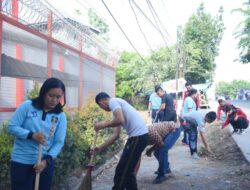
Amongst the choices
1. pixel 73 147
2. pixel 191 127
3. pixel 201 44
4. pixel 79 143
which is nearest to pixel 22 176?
pixel 73 147

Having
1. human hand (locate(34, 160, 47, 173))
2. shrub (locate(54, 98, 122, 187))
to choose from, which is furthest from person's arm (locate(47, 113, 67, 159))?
shrub (locate(54, 98, 122, 187))

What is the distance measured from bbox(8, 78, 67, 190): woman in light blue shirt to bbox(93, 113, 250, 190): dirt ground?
10.8 feet

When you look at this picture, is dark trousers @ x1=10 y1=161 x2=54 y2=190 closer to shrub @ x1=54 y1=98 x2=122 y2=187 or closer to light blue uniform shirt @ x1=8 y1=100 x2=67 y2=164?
light blue uniform shirt @ x1=8 y1=100 x2=67 y2=164

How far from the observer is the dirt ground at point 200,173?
6.32m

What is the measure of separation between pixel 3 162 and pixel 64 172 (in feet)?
4.08

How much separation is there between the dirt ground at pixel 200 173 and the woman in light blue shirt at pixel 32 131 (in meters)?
3.30

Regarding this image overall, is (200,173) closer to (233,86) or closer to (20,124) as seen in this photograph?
(20,124)

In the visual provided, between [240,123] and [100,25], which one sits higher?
[100,25]

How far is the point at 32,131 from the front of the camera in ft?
10.4

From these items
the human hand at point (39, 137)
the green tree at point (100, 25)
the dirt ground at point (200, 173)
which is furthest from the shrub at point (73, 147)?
the green tree at point (100, 25)

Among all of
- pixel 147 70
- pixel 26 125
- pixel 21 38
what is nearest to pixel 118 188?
A: pixel 26 125

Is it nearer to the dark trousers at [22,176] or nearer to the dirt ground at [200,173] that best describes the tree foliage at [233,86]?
the dirt ground at [200,173]

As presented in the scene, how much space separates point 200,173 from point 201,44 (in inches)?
1176

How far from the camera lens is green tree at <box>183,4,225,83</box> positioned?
111ft
